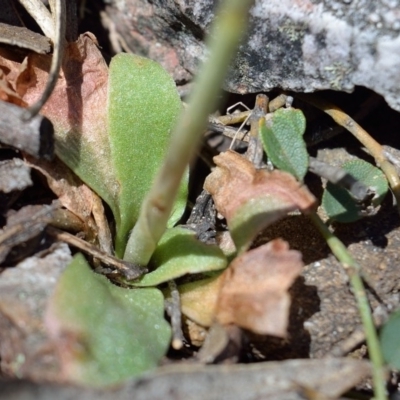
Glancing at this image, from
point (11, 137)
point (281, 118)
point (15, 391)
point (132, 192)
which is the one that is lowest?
point (15, 391)

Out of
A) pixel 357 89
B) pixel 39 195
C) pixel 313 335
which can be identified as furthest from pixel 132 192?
pixel 357 89

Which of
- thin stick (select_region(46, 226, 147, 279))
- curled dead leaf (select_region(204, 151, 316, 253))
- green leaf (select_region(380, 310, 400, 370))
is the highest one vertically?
curled dead leaf (select_region(204, 151, 316, 253))

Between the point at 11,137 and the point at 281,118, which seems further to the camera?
the point at 281,118

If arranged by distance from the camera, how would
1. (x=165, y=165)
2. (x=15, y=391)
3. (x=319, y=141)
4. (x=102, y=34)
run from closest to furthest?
1. (x=15, y=391)
2. (x=165, y=165)
3. (x=319, y=141)
4. (x=102, y=34)

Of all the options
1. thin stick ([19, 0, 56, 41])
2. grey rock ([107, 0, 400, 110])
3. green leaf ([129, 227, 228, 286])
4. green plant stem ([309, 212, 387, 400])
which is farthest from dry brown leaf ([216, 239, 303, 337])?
thin stick ([19, 0, 56, 41])

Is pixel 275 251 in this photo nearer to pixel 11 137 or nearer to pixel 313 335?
pixel 313 335

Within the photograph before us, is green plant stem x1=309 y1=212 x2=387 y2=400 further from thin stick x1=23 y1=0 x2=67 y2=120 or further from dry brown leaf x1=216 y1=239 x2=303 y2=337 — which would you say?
thin stick x1=23 y1=0 x2=67 y2=120
